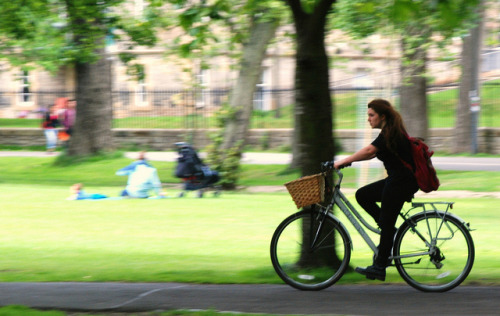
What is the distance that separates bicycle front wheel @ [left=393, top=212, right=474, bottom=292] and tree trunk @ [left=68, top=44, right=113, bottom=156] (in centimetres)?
1880

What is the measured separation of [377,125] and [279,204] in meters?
9.21

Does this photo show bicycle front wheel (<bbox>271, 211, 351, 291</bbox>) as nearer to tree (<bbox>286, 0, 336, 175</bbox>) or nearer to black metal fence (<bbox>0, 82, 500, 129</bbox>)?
tree (<bbox>286, 0, 336, 175</bbox>)

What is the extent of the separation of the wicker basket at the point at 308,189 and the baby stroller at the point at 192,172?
10.6 metres

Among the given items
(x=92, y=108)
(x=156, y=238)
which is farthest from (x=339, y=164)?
(x=92, y=108)

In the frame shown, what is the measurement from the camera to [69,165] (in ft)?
81.4

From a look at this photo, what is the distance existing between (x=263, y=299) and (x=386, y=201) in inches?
51.0

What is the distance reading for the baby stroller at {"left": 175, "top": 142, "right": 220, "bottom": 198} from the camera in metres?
17.7

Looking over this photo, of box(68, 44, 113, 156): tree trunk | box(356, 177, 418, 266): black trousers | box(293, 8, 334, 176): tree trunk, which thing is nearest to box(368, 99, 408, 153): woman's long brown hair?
box(356, 177, 418, 266): black trousers

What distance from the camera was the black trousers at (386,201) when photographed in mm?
6828

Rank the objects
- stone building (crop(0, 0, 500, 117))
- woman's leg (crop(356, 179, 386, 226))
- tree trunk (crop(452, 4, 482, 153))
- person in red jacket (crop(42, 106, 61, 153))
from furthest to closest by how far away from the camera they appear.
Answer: person in red jacket (crop(42, 106, 61, 153))
tree trunk (crop(452, 4, 482, 153))
stone building (crop(0, 0, 500, 117))
woman's leg (crop(356, 179, 386, 226))

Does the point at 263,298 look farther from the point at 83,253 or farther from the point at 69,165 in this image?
the point at 69,165

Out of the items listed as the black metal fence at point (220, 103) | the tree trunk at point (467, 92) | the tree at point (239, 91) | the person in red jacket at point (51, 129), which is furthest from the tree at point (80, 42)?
the tree trunk at point (467, 92)

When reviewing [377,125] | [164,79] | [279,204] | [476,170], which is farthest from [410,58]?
[164,79]

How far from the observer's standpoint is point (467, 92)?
1001 inches
